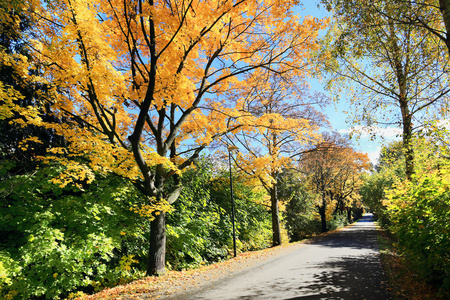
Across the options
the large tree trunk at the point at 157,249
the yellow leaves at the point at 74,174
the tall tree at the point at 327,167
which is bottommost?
the large tree trunk at the point at 157,249

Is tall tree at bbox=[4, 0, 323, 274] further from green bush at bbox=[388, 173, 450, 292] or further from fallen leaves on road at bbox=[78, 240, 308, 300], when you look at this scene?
green bush at bbox=[388, 173, 450, 292]

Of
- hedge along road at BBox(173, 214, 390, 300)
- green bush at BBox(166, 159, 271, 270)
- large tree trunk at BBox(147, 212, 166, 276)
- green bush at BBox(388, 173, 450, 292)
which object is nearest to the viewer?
green bush at BBox(388, 173, 450, 292)

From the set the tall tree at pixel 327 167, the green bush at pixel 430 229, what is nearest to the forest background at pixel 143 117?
the green bush at pixel 430 229

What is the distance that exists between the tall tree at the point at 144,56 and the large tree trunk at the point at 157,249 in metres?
0.03

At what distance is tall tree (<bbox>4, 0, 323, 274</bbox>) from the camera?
569cm

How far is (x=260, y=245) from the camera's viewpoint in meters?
14.3

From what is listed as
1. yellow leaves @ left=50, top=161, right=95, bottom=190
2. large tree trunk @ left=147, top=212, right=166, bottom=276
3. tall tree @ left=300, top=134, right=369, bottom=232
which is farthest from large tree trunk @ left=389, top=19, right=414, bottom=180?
tall tree @ left=300, top=134, right=369, bottom=232

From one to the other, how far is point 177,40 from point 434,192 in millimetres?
7024

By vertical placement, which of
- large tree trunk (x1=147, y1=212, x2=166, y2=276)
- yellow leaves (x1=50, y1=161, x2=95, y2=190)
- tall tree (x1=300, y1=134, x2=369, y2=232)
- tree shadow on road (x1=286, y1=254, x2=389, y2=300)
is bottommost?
tree shadow on road (x1=286, y1=254, x2=389, y2=300)

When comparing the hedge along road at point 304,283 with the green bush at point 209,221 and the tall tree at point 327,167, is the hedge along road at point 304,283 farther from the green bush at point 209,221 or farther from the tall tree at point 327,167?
the tall tree at point 327,167

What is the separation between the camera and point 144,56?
26.7ft

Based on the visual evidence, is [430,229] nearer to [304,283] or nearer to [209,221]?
[304,283]

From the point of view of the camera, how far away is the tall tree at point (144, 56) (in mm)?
5688

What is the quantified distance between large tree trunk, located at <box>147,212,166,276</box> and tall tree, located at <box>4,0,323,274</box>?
28 millimetres
